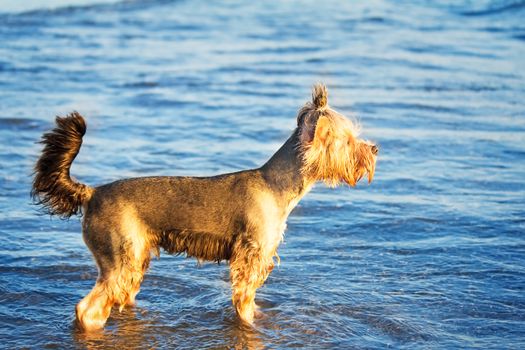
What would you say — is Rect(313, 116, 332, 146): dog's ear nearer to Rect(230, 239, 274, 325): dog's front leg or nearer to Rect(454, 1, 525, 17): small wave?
Rect(230, 239, 274, 325): dog's front leg

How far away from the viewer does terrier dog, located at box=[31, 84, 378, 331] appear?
21.5 feet

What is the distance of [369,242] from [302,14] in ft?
53.4

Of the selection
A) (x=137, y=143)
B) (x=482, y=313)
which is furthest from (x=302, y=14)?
(x=482, y=313)

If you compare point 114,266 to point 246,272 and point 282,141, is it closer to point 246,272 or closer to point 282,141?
point 246,272

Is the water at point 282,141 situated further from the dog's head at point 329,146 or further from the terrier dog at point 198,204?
the dog's head at point 329,146

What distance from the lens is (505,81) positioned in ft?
51.0

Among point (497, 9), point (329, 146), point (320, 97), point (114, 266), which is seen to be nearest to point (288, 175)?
point (329, 146)

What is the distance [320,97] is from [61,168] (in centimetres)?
198

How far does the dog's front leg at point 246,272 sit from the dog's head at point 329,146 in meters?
0.72

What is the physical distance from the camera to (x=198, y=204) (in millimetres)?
6758

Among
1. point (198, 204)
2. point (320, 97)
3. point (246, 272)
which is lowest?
point (246, 272)

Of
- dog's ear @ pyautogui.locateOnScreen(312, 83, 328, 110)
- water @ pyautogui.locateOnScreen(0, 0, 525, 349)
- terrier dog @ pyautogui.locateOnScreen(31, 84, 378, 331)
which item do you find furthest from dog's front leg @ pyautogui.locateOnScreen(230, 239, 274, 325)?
dog's ear @ pyautogui.locateOnScreen(312, 83, 328, 110)

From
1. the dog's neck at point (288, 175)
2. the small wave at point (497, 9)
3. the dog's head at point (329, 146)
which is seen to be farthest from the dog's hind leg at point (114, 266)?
the small wave at point (497, 9)

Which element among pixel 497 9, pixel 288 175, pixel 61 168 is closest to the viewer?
pixel 61 168
